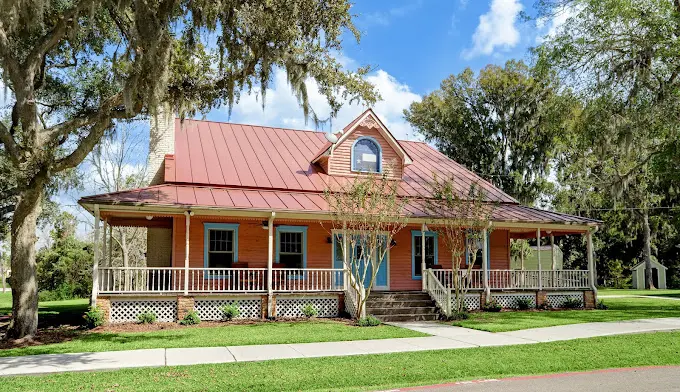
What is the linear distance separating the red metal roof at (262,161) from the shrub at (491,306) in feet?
13.9

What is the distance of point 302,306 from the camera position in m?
16.7

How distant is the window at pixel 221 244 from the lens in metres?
17.7

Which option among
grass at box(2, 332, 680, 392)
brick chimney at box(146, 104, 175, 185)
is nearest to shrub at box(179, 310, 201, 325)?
brick chimney at box(146, 104, 175, 185)

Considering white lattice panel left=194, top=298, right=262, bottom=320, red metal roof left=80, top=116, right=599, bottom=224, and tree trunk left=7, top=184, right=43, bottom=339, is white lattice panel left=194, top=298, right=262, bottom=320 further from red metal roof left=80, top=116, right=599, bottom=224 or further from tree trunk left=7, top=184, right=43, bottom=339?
tree trunk left=7, top=184, right=43, bottom=339

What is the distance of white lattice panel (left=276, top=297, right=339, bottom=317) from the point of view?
54.3 feet

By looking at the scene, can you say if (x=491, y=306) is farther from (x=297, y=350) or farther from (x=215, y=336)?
(x=215, y=336)

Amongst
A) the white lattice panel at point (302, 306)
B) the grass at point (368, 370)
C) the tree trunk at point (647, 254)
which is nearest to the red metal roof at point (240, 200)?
the white lattice panel at point (302, 306)

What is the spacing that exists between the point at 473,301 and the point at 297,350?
30.5 ft

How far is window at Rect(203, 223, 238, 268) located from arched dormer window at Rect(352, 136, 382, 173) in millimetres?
5322

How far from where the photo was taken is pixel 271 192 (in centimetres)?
1850

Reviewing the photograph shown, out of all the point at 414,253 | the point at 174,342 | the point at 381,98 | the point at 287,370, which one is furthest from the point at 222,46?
the point at 414,253

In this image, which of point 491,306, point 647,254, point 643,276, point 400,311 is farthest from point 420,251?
point 643,276

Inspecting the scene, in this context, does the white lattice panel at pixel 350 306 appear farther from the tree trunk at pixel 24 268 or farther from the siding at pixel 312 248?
the tree trunk at pixel 24 268

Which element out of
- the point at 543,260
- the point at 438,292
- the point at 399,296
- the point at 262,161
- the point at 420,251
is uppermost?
the point at 262,161
